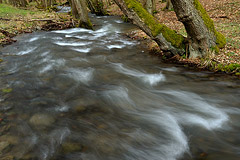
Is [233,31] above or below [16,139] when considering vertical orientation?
above

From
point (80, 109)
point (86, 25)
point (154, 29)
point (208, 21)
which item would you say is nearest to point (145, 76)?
point (154, 29)

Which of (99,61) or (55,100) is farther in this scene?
(99,61)

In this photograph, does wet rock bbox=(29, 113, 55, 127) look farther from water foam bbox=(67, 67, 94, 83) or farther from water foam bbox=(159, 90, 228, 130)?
water foam bbox=(159, 90, 228, 130)

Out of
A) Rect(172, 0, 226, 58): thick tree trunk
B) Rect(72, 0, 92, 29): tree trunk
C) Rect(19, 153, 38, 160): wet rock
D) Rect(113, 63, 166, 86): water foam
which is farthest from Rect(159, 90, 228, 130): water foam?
Rect(72, 0, 92, 29): tree trunk

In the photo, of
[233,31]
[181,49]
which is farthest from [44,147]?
[233,31]

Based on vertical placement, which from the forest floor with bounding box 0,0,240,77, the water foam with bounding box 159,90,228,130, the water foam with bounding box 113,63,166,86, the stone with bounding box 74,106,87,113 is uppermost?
the forest floor with bounding box 0,0,240,77

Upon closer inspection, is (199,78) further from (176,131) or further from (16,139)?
(16,139)

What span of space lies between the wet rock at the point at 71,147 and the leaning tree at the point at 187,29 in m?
5.10

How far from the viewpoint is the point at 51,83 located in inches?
227

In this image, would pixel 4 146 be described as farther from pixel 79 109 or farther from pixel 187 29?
pixel 187 29

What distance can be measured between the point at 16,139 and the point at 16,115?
2.92ft

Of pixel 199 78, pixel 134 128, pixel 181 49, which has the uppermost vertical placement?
pixel 181 49

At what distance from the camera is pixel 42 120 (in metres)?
3.99

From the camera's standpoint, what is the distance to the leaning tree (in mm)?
5878
